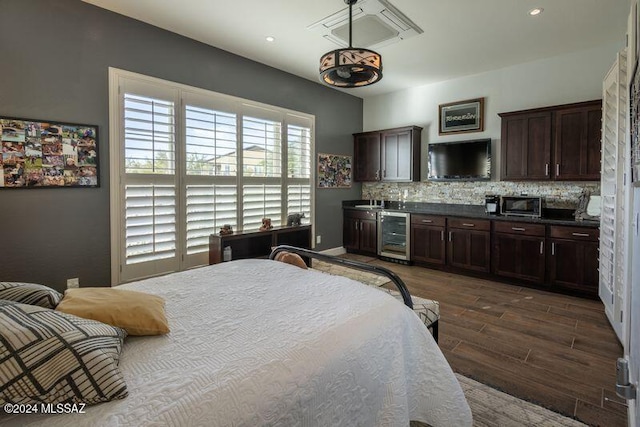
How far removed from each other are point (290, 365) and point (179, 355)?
0.39 metres

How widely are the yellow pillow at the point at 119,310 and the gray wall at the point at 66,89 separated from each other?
6.93 feet

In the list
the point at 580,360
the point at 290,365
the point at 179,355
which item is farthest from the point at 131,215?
the point at 580,360

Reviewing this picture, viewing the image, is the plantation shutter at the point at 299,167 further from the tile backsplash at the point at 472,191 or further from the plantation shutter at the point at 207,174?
the tile backsplash at the point at 472,191

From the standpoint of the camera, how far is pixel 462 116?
5.13 m

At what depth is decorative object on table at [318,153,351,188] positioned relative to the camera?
18.3 ft

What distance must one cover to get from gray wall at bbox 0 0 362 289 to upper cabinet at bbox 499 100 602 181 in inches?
169

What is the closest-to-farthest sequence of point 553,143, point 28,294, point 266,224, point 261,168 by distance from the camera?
point 28,294, point 553,143, point 266,224, point 261,168

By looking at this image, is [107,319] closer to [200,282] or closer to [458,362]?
[200,282]

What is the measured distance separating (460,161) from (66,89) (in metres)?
5.04

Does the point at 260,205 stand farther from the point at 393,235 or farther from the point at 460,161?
the point at 460,161

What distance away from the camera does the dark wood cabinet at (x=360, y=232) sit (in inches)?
224

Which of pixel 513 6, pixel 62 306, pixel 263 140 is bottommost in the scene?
pixel 62 306

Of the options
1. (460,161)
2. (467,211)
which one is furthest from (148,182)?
(467,211)

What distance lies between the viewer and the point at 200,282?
1.96 metres
